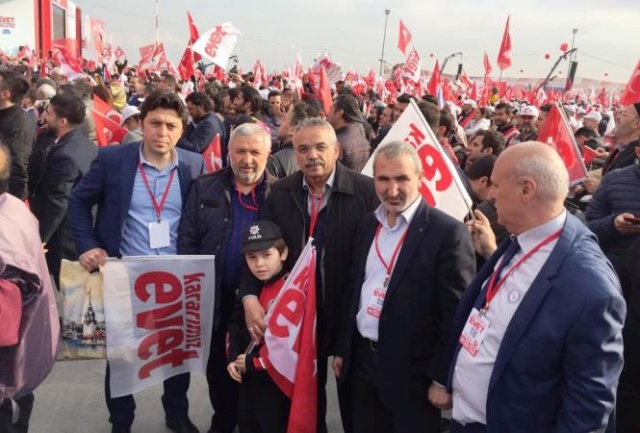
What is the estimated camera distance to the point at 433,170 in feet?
9.78

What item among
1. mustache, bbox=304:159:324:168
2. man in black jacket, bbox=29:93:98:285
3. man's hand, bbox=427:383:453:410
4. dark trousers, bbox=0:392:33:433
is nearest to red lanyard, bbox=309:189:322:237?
mustache, bbox=304:159:324:168

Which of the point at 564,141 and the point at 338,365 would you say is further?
the point at 564,141

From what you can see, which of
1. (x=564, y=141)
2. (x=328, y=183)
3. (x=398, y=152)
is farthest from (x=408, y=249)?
(x=564, y=141)

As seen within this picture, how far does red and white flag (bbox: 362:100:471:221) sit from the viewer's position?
2.85 meters

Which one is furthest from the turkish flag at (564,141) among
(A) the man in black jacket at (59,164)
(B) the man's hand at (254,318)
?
(A) the man in black jacket at (59,164)

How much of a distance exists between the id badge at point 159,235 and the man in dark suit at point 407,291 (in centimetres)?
113

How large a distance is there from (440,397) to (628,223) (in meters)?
1.42

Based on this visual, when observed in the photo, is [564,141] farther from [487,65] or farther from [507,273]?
[487,65]

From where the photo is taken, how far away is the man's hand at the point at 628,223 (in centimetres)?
288

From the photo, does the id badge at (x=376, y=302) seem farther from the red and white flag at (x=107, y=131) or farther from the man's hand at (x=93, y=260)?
the red and white flag at (x=107, y=131)

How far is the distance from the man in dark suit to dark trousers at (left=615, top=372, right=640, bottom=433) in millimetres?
887

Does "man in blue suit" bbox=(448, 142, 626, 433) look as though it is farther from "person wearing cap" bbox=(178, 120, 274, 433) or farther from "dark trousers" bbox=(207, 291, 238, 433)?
"dark trousers" bbox=(207, 291, 238, 433)

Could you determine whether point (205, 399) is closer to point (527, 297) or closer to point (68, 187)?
point (68, 187)

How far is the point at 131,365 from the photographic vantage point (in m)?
3.04
